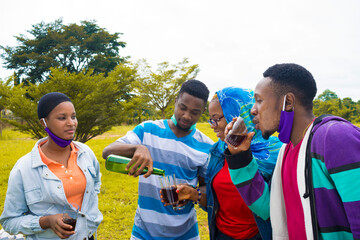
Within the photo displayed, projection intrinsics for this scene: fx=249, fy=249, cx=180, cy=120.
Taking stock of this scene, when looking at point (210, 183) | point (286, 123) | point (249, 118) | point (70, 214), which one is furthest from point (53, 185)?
point (286, 123)

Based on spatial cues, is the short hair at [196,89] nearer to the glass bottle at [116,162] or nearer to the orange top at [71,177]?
the glass bottle at [116,162]

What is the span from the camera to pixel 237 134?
67.6 inches

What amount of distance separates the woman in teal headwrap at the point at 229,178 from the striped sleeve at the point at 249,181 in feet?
0.81

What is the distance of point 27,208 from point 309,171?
231 centimetres

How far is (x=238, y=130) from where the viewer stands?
5.60 ft

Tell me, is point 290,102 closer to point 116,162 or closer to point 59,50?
point 116,162

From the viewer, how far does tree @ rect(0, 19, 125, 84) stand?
32719 millimetres

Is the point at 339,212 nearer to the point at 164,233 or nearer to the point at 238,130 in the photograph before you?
the point at 238,130

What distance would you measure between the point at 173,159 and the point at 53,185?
1119mm

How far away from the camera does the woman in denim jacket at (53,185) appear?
7.01 ft

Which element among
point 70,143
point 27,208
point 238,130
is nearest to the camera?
point 238,130

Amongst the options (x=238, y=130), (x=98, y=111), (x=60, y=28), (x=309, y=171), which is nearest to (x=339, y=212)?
(x=309, y=171)

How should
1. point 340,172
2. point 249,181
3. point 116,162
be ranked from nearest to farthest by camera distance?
point 340,172
point 249,181
point 116,162

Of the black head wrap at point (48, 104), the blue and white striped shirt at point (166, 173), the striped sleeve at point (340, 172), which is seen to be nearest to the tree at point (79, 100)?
the black head wrap at point (48, 104)
